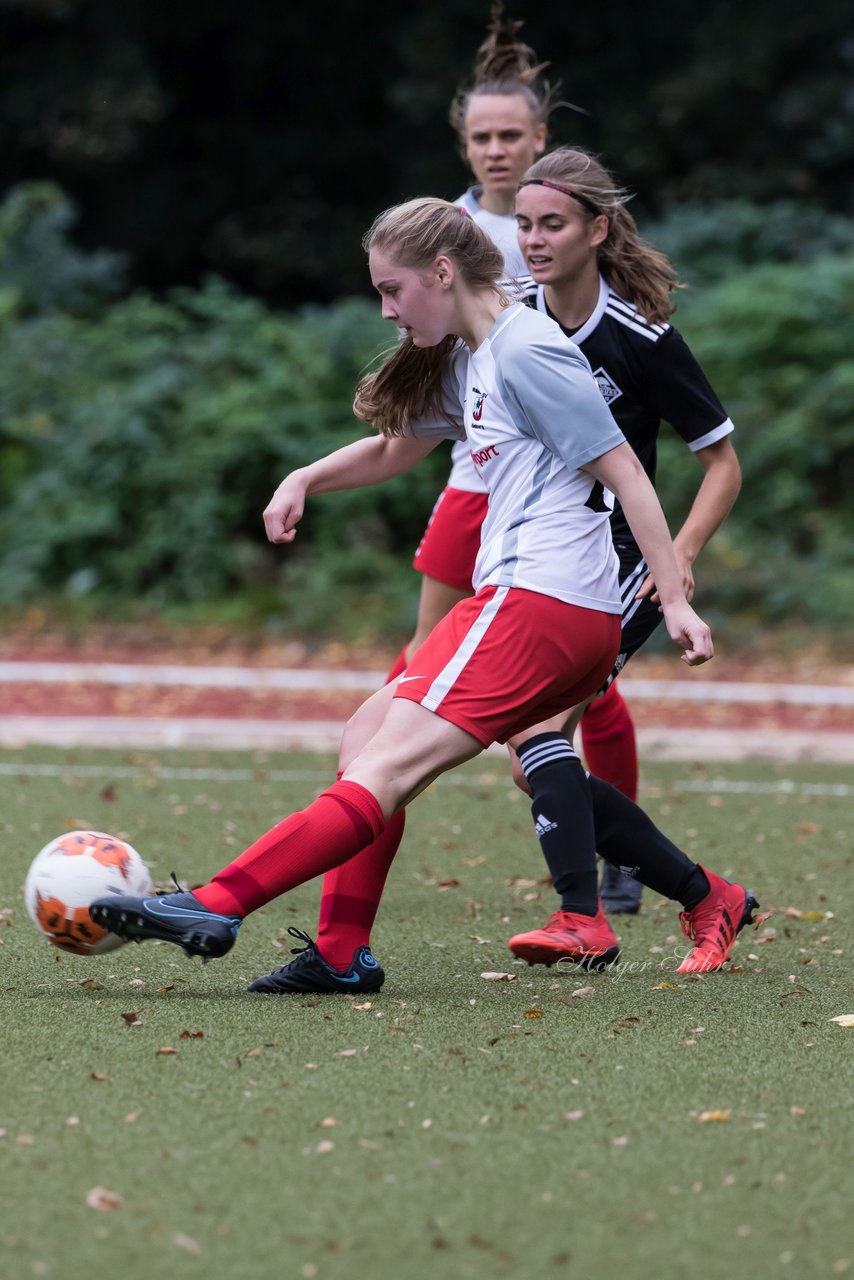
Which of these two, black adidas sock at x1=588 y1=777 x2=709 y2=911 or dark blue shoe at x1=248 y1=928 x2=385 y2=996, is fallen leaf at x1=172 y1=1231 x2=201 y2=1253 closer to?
dark blue shoe at x1=248 y1=928 x2=385 y2=996

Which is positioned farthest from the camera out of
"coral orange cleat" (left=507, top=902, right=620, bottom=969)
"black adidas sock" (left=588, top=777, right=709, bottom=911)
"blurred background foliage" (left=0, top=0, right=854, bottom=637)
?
"blurred background foliage" (left=0, top=0, right=854, bottom=637)

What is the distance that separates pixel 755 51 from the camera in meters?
19.1

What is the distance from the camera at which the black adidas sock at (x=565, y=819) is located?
181 inches

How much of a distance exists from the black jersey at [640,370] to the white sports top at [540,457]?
641 mm

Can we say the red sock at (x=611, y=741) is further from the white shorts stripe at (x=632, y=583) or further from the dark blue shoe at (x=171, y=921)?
the dark blue shoe at (x=171, y=921)

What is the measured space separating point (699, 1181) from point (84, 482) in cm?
1363

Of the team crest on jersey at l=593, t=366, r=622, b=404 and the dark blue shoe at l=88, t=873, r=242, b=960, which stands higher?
the team crest on jersey at l=593, t=366, r=622, b=404

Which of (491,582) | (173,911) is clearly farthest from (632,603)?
(173,911)

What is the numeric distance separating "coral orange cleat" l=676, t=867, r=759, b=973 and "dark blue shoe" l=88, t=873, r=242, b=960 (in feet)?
4.61

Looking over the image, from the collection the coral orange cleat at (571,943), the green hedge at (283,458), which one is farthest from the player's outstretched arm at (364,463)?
the green hedge at (283,458)

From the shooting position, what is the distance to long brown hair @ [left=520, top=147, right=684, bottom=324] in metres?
4.85

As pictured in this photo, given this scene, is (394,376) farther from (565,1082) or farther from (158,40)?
(158,40)

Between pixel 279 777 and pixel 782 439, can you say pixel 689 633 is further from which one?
pixel 782 439

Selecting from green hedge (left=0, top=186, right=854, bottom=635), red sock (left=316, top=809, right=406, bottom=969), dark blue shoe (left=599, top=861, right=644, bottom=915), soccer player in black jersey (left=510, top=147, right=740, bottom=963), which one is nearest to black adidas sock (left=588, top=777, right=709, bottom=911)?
soccer player in black jersey (left=510, top=147, right=740, bottom=963)
